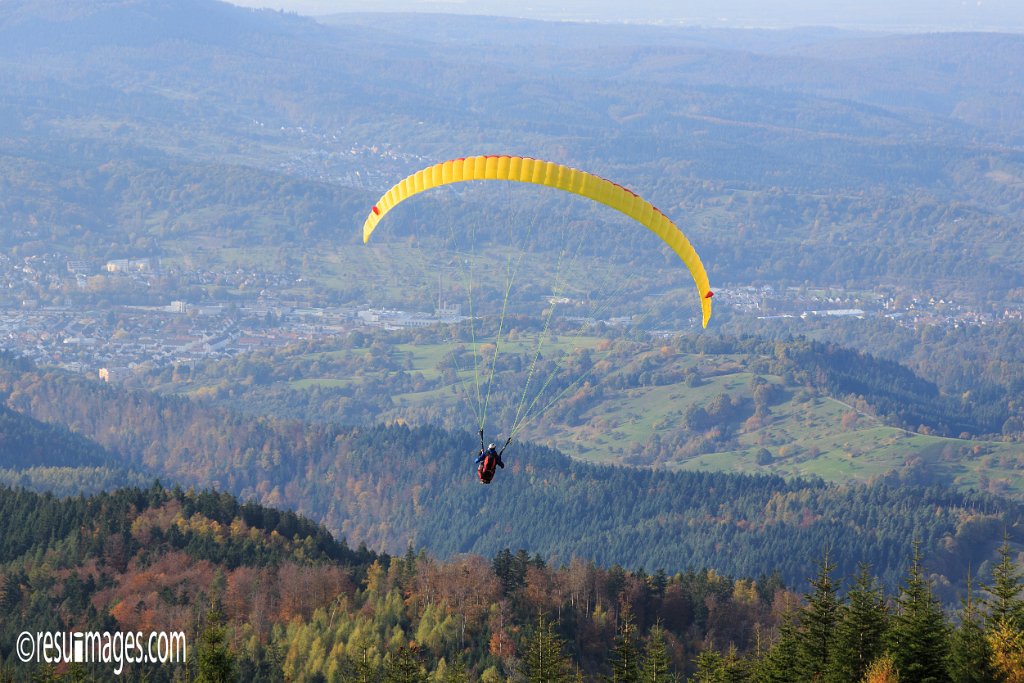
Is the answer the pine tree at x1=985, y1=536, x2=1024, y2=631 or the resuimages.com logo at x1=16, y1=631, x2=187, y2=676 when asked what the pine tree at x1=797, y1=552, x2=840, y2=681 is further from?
the resuimages.com logo at x1=16, y1=631, x2=187, y2=676

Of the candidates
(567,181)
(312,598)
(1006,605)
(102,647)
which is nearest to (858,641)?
(1006,605)

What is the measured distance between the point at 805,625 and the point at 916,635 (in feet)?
22.3

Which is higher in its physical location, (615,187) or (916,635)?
(615,187)

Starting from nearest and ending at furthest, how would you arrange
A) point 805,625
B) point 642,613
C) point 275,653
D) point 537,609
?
1. point 805,625
2. point 275,653
3. point 537,609
4. point 642,613

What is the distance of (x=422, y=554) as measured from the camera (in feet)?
403

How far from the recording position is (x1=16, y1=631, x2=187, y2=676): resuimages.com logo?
98.0 m

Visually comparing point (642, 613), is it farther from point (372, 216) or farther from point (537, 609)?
point (372, 216)

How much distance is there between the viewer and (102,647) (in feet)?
331

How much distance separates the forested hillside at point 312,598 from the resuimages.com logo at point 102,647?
104cm

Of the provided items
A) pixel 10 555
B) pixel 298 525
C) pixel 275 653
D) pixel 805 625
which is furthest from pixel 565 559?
pixel 805 625

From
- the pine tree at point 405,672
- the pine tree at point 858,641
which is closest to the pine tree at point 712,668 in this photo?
the pine tree at point 858,641

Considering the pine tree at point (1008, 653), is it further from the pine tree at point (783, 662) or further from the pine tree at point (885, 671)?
the pine tree at point (783, 662)

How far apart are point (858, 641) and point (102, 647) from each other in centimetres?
5503

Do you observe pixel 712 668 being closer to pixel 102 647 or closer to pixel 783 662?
pixel 783 662
